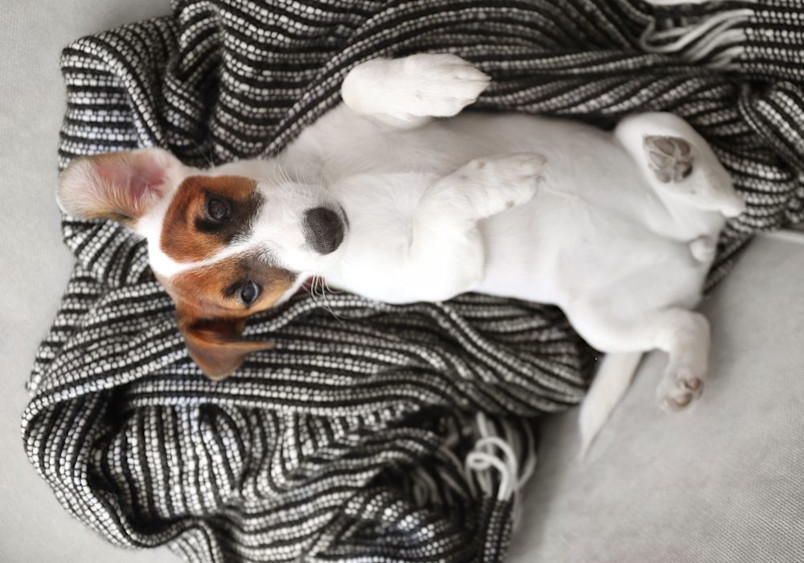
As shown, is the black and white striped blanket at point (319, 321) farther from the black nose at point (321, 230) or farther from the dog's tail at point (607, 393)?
the black nose at point (321, 230)

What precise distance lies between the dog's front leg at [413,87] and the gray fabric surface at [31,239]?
2.03 ft

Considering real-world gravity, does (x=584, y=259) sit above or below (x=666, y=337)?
above

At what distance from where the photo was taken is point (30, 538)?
165 centimetres

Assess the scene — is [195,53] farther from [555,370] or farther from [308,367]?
[555,370]

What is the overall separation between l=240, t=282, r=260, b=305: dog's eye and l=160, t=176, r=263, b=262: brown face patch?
0.09 metres

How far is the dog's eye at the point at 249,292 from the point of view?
1403 millimetres

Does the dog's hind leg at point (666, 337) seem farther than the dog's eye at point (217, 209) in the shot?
Yes

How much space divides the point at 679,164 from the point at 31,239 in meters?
1.35

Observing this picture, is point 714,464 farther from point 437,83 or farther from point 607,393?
point 437,83

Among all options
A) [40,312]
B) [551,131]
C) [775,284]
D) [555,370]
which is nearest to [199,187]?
[40,312]

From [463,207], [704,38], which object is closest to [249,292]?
[463,207]

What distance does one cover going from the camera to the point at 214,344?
141cm

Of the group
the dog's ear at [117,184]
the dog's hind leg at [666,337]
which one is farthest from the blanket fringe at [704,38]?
the dog's ear at [117,184]

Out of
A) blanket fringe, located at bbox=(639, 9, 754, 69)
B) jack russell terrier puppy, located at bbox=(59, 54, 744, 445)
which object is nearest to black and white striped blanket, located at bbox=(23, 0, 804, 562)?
blanket fringe, located at bbox=(639, 9, 754, 69)
